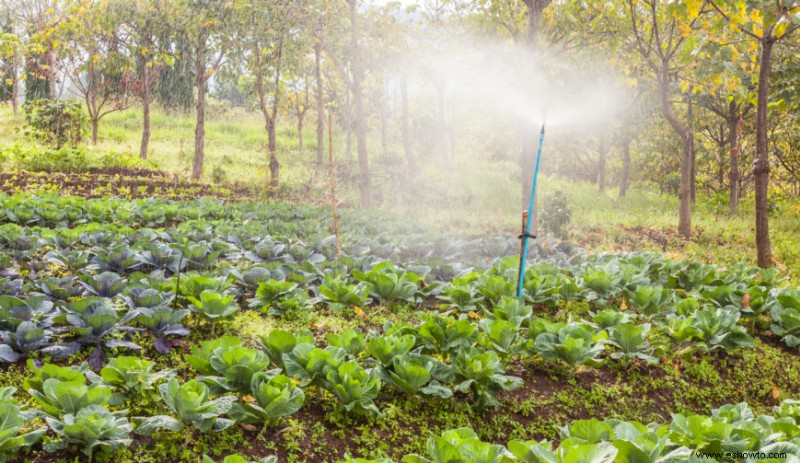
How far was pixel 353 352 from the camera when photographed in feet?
9.78

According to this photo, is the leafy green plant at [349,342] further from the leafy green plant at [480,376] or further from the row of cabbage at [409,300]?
the row of cabbage at [409,300]

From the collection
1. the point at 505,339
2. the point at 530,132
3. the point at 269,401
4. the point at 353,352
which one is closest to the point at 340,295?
the point at 353,352

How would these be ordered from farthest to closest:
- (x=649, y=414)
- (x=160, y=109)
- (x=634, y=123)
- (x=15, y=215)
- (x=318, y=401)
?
(x=160, y=109) → (x=634, y=123) → (x=15, y=215) → (x=649, y=414) → (x=318, y=401)

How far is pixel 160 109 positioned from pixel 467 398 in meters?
31.0

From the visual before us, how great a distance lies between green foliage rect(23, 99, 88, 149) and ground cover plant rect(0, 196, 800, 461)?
1508cm

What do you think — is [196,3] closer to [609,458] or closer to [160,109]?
[609,458]

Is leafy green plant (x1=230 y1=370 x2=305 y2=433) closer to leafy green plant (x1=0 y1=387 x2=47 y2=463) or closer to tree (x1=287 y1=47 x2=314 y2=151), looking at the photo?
leafy green plant (x1=0 y1=387 x2=47 y2=463)

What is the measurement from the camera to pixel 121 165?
616 inches

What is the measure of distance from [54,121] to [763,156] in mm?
19652

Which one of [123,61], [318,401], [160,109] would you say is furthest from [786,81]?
[160,109]

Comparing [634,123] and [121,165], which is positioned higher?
[634,123]

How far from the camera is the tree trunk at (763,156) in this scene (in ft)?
21.6

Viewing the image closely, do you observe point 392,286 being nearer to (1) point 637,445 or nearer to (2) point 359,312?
(2) point 359,312

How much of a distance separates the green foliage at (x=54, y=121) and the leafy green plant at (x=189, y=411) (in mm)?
18720
